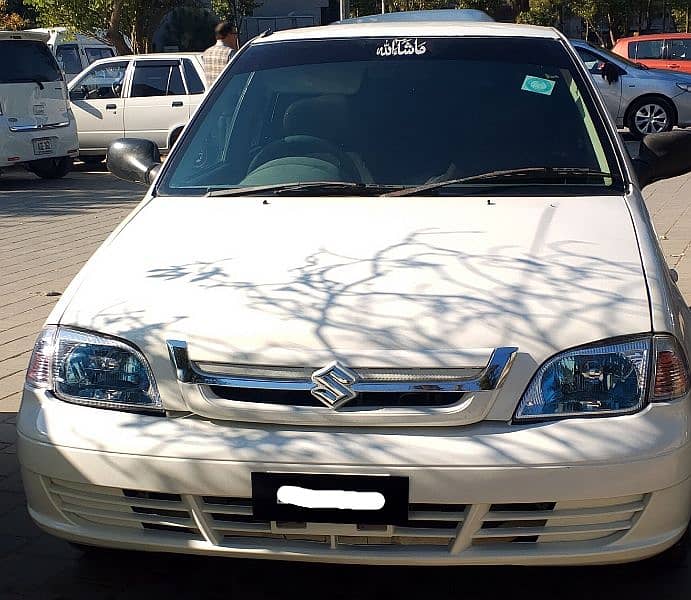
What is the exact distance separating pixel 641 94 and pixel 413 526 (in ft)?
57.2

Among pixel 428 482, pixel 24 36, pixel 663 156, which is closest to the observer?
pixel 428 482

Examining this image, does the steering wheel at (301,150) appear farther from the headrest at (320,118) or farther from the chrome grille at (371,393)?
the chrome grille at (371,393)

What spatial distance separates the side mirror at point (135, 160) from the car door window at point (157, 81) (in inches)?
430

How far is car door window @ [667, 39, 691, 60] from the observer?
23.6 metres

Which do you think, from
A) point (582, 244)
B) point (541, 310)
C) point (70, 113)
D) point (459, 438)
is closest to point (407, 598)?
point (459, 438)

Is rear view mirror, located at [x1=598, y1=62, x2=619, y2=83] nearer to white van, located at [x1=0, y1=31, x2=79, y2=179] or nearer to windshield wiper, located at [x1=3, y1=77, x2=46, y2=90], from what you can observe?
white van, located at [x1=0, y1=31, x2=79, y2=179]

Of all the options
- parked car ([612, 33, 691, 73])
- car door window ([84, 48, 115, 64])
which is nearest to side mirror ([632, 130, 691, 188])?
car door window ([84, 48, 115, 64])

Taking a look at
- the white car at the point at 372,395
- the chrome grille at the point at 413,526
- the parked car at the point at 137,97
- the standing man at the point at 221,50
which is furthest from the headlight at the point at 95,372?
the parked car at the point at 137,97

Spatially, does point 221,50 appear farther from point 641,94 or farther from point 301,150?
point 301,150

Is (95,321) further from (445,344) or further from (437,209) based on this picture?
(437,209)

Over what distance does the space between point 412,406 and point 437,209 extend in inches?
43.8

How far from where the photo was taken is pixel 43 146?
14.5m

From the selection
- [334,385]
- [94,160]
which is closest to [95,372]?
[334,385]

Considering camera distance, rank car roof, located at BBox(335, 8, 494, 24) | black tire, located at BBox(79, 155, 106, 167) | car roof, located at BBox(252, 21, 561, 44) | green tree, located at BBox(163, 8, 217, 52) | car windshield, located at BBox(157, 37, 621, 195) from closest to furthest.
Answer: car windshield, located at BBox(157, 37, 621, 195), car roof, located at BBox(252, 21, 561, 44), car roof, located at BBox(335, 8, 494, 24), black tire, located at BBox(79, 155, 106, 167), green tree, located at BBox(163, 8, 217, 52)
